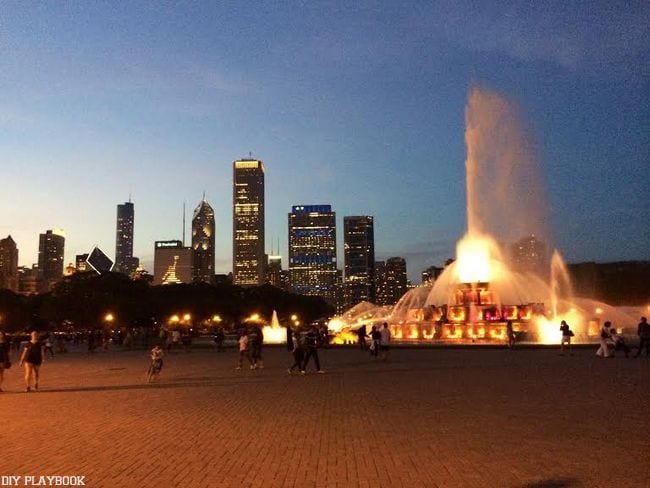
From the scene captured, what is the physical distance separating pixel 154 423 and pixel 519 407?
8.31 metres

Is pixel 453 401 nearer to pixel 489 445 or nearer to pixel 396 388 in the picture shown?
pixel 396 388

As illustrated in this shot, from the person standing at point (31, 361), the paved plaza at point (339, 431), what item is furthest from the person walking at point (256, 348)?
the person standing at point (31, 361)

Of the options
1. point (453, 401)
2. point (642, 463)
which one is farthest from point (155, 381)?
point (642, 463)

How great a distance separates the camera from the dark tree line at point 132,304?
287ft

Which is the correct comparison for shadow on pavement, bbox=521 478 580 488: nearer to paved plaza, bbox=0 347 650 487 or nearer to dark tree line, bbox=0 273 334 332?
paved plaza, bbox=0 347 650 487

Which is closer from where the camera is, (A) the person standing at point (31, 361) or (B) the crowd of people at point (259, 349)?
(A) the person standing at point (31, 361)

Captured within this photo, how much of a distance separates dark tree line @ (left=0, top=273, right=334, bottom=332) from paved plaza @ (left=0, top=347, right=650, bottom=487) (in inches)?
2734

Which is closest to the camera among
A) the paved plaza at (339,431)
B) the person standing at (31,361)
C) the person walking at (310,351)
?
the paved plaza at (339,431)

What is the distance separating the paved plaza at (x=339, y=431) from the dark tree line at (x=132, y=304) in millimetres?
69451

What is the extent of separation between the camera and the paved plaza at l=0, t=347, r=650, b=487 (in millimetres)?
8844

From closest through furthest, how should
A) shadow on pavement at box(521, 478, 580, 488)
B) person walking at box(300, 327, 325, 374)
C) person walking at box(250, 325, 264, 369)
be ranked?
shadow on pavement at box(521, 478, 580, 488)
person walking at box(300, 327, 325, 374)
person walking at box(250, 325, 264, 369)

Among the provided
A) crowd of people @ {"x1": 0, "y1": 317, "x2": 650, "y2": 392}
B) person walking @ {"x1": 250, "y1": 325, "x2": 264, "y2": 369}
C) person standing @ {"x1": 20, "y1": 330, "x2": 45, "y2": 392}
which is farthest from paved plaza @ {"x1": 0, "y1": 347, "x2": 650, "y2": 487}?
person walking @ {"x1": 250, "y1": 325, "x2": 264, "y2": 369}

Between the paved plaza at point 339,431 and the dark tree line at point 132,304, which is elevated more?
the dark tree line at point 132,304

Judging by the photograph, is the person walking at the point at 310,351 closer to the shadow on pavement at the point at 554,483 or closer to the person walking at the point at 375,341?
the person walking at the point at 375,341
